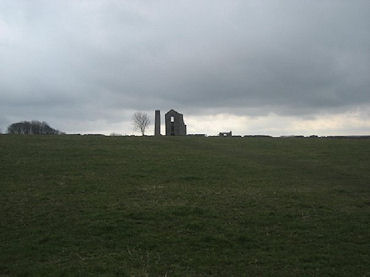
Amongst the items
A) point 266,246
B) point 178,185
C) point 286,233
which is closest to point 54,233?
point 266,246

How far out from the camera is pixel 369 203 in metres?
15.4

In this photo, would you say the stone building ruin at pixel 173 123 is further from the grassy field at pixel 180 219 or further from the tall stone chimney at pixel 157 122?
the grassy field at pixel 180 219

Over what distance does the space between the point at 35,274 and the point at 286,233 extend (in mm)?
6566

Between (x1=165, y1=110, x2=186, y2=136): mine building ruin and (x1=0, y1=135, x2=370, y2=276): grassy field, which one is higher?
(x1=165, y1=110, x2=186, y2=136): mine building ruin

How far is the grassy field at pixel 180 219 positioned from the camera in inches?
363

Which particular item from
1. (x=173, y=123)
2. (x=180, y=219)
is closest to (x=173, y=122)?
(x=173, y=123)

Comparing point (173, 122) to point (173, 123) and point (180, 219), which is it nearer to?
point (173, 123)

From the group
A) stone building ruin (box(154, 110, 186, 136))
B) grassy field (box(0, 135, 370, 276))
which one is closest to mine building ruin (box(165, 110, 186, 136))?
stone building ruin (box(154, 110, 186, 136))

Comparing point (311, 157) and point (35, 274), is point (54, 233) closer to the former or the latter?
point (35, 274)

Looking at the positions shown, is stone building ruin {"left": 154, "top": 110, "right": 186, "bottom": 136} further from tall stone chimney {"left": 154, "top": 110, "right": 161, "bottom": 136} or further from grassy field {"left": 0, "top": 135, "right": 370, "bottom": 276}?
grassy field {"left": 0, "top": 135, "right": 370, "bottom": 276}

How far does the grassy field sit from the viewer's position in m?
9.23

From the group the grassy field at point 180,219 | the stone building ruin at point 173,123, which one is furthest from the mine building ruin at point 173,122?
the grassy field at point 180,219

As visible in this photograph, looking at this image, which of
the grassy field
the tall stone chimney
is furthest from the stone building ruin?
the grassy field

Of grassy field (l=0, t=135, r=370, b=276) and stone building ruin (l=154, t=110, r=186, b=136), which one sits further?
stone building ruin (l=154, t=110, r=186, b=136)
